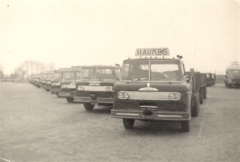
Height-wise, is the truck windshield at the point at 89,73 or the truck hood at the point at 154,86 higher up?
the truck windshield at the point at 89,73

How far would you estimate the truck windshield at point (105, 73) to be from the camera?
487 inches

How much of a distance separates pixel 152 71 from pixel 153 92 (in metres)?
0.95

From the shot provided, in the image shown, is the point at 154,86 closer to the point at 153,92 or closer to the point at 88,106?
the point at 153,92

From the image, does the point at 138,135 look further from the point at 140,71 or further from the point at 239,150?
the point at 239,150

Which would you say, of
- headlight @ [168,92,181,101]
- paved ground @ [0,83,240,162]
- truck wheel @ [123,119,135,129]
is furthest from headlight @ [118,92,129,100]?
headlight @ [168,92,181,101]

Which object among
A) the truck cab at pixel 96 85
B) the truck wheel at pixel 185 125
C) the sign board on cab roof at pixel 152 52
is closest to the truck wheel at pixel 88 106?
the truck cab at pixel 96 85

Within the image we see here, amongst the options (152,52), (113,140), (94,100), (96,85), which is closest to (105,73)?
(96,85)

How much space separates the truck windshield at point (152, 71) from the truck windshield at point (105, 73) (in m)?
3.97

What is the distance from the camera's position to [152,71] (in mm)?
8141

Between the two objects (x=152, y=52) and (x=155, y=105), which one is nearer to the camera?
(x=155, y=105)

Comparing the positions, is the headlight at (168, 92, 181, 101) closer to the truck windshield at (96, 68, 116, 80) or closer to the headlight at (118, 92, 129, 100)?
the headlight at (118, 92, 129, 100)

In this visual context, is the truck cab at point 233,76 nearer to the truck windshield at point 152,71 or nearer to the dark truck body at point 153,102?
the truck windshield at point 152,71

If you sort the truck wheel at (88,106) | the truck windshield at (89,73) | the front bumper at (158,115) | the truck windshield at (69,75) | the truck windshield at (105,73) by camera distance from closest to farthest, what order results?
the front bumper at (158,115), the truck windshield at (105,73), the truck windshield at (89,73), the truck wheel at (88,106), the truck windshield at (69,75)

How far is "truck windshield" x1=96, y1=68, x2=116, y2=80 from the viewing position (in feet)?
40.5
